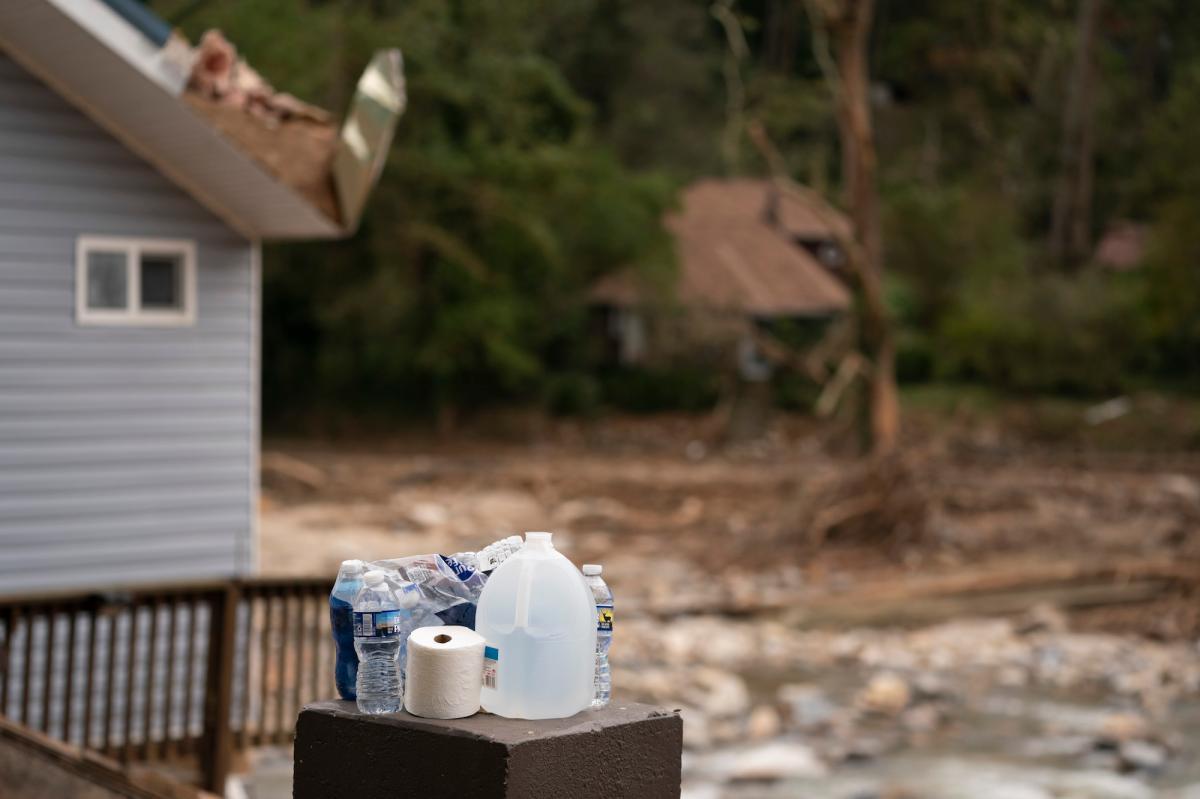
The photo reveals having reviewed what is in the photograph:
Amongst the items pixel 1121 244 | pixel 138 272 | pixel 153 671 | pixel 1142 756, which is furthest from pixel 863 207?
pixel 1121 244

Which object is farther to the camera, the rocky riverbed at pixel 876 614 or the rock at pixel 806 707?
the rock at pixel 806 707

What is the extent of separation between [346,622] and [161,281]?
A: 6389 millimetres

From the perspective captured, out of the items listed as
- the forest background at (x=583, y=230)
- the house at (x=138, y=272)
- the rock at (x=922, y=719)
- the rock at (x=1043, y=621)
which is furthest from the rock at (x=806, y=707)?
the forest background at (x=583, y=230)

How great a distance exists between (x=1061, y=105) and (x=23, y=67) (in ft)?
143

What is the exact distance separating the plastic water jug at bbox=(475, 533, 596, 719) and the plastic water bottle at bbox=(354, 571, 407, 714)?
0.17 metres

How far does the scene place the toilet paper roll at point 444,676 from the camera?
265 centimetres

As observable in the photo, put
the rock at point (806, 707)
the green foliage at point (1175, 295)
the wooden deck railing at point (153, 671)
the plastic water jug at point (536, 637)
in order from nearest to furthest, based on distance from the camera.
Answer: the plastic water jug at point (536, 637), the wooden deck railing at point (153, 671), the rock at point (806, 707), the green foliage at point (1175, 295)

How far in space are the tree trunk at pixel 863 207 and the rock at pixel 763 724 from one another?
10.4 metres

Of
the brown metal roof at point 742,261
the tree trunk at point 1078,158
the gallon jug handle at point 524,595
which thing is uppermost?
the tree trunk at point 1078,158

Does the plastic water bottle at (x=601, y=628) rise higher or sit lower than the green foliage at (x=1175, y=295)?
lower

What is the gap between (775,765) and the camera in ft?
35.2

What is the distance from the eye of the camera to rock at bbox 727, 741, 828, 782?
34.7 ft

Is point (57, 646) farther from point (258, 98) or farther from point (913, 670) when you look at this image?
point (913, 670)

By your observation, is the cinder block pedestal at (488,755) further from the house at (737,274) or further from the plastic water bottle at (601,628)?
the house at (737,274)
